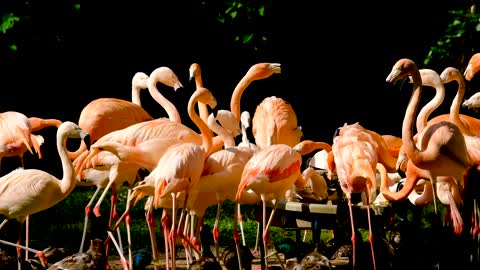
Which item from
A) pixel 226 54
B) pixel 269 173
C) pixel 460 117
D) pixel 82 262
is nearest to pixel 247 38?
pixel 226 54

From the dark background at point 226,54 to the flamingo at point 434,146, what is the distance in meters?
3.61

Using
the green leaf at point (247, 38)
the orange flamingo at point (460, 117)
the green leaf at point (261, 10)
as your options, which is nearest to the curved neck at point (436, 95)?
the orange flamingo at point (460, 117)

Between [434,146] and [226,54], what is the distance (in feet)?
15.6

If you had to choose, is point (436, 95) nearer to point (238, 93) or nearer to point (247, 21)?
point (238, 93)

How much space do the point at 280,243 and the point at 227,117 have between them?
1.53m

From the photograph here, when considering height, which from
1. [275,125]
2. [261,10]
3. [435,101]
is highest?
[261,10]

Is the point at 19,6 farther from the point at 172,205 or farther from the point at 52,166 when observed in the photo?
the point at 172,205

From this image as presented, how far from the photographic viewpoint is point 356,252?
6.24 metres

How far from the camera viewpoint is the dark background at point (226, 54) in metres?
10.0

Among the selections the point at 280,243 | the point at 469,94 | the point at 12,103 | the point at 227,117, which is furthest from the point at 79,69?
the point at 280,243

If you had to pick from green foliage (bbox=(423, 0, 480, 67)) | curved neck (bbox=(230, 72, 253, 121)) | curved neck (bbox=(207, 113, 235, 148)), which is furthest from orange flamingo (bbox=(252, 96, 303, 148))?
green foliage (bbox=(423, 0, 480, 67))

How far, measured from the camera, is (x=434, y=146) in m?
6.27

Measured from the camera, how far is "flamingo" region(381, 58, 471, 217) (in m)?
6.25

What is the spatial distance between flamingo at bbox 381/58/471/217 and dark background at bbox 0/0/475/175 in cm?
361
